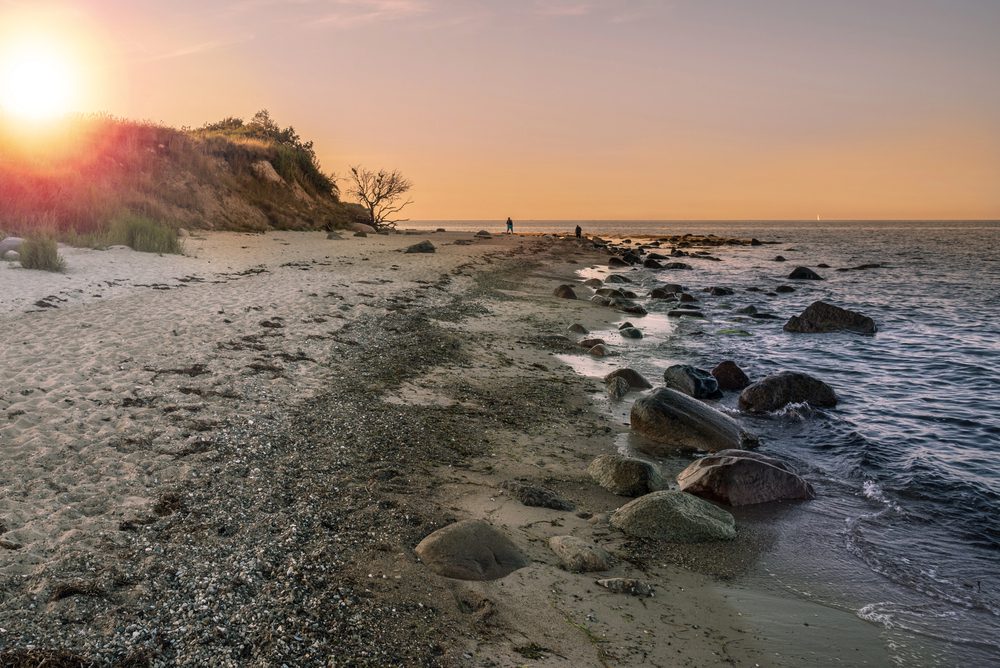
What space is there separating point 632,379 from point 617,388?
2.00 ft

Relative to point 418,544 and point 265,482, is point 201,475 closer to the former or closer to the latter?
point 265,482

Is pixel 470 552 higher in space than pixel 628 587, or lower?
higher

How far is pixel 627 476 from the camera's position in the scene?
21.1ft

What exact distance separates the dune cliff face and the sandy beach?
8.53m

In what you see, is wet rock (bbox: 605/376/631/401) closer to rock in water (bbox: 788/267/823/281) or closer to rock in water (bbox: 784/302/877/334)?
rock in water (bbox: 784/302/877/334)

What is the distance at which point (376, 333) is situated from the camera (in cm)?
1191

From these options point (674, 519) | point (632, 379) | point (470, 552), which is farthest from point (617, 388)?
point (470, 552)

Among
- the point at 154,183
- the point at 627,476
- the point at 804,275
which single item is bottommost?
the point at 627,476

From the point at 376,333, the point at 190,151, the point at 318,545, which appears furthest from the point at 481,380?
the point at 190,151

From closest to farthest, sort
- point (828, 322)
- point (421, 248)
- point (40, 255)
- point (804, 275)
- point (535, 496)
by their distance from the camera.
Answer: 1. point (535, 496)
2. point (40, 255)
3. point (828, 322)
4. point (421, 248)
5. point (804, 275)

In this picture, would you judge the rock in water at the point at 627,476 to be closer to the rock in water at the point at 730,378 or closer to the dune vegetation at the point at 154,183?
the rock in water at the point at 730,378

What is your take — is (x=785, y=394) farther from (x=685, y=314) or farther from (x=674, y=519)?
(x=685, y=314)

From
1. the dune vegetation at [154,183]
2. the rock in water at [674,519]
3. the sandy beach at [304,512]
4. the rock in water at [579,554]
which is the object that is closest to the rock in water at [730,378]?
the sandy beach at [304,512]

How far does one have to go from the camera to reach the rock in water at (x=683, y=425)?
315 inches
